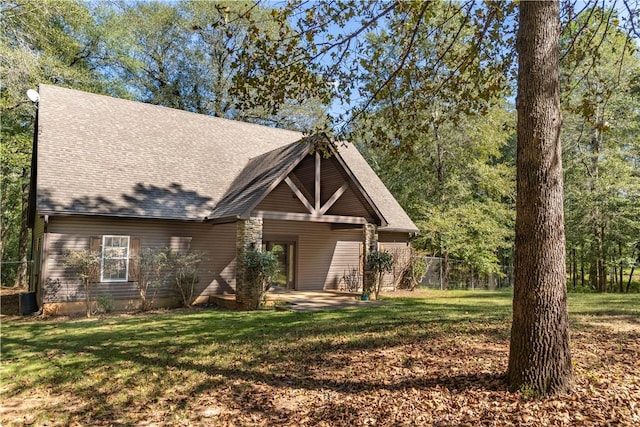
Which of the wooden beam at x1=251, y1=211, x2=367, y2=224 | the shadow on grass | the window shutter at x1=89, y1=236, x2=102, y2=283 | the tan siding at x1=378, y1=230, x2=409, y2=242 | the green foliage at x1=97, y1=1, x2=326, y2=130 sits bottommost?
the shadow on grass

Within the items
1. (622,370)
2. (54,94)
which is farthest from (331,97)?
(54,94)

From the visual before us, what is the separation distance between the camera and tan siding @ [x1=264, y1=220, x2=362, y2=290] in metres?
16.7

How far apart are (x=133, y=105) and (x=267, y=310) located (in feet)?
34.0

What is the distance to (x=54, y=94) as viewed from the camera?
49.1 feet

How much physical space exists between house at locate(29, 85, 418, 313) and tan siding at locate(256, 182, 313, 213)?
0.13 feet

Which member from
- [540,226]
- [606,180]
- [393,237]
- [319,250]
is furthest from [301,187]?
[606,180]

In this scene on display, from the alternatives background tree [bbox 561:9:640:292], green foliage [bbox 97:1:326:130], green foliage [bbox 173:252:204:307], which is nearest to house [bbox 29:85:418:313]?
green foliage [bbox 173:252:204:307]

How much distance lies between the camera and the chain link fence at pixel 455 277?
832 inches

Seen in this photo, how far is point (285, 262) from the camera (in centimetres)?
1675

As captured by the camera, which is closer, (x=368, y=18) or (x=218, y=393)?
(x=218, y=393)

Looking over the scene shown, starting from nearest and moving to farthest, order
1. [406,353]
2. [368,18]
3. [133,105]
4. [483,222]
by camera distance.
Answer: [406,353] < [368,18] < [133,105] < [483,222]

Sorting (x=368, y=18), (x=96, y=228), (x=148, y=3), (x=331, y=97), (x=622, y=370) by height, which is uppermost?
(x=148, y=3)

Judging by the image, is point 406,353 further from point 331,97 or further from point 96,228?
point 96,228

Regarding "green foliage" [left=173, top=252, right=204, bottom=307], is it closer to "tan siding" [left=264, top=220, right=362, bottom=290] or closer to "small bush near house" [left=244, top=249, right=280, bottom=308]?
"small bush near house" [left=244, top=249, right=280, bottom=308]
